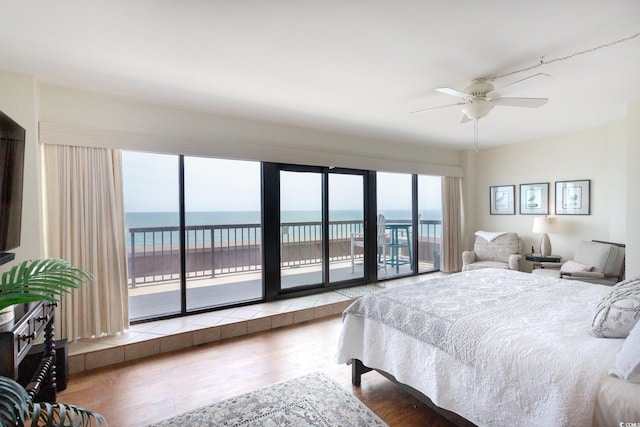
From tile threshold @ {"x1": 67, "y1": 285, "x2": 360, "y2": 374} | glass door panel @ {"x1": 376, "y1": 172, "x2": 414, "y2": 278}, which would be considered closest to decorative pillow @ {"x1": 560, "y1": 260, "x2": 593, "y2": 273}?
glass door panel @ {"x1": 376, "y1": 172, "x2": 414, "y2": 278}

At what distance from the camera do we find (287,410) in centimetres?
200

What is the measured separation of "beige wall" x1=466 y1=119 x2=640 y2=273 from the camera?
3.80 m

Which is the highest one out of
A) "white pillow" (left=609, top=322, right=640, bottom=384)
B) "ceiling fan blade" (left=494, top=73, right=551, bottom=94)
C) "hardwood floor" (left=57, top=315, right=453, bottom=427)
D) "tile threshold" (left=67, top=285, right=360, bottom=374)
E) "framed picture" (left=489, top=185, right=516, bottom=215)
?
"ceiling fan blade" (left=494, top=73, right=551, bottom=94)

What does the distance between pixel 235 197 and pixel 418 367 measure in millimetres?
2925

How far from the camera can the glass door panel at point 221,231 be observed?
3.58 metres

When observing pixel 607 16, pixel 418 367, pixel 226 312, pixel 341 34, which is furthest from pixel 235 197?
pixel 607 16

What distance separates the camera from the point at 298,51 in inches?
81.4

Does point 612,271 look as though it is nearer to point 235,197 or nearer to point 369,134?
point 369,134

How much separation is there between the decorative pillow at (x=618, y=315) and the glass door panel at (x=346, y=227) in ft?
10.4

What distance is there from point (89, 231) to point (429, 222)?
5.04 metres

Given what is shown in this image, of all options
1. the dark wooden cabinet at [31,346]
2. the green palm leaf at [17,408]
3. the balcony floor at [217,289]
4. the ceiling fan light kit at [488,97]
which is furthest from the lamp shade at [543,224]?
the dark wooden cabinet at [31,346]

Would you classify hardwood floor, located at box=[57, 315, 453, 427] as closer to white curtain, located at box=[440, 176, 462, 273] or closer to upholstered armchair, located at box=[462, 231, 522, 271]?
upholstered armchair, located at box=[462, 231, 522, 271]

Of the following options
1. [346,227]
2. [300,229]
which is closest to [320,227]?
[300,229]

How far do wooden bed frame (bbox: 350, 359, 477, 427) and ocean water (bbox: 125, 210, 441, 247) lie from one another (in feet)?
7.04
